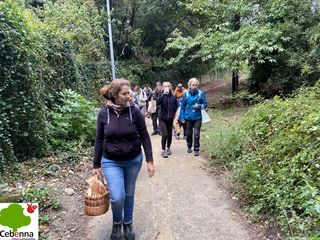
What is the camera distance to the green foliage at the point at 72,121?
841 centimetres

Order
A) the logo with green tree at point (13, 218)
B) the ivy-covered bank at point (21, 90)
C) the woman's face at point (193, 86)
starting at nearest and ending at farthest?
the logo with green tree at point (13, 218) → the ivy-covered bank at point (21, 90) → the woman's face at point (193, 86)

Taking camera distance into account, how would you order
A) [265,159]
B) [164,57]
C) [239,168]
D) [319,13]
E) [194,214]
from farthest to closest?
[164,57], [319,13], [239,168], [265,159], [194,214]

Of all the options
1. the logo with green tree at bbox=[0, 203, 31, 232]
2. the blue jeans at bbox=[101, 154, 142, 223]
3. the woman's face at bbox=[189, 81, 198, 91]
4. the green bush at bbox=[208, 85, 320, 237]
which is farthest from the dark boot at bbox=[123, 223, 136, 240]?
the woman's face at bbox=[189, 81, 198, 91]

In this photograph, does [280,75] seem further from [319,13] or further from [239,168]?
[239,168]

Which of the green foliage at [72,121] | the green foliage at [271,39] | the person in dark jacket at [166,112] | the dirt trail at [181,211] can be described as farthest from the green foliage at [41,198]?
the green foliage at [271,39]

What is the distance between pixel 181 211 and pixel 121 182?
1637 mm

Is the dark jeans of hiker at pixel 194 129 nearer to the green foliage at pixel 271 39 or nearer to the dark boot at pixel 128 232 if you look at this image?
the dark boot at pixel 128 232

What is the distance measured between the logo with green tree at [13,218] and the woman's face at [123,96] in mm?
1627

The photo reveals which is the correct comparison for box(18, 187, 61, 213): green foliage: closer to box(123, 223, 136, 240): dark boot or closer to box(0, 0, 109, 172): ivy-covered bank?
box(0, 0, 109, 172): ivy-covered bank

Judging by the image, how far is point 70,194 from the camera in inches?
234

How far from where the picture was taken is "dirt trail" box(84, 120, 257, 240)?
4.66 metres

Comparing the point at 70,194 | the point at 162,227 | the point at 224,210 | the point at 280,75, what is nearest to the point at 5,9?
the point at 70,194

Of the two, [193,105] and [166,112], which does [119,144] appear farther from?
[166,112]

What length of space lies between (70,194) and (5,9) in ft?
12.4
